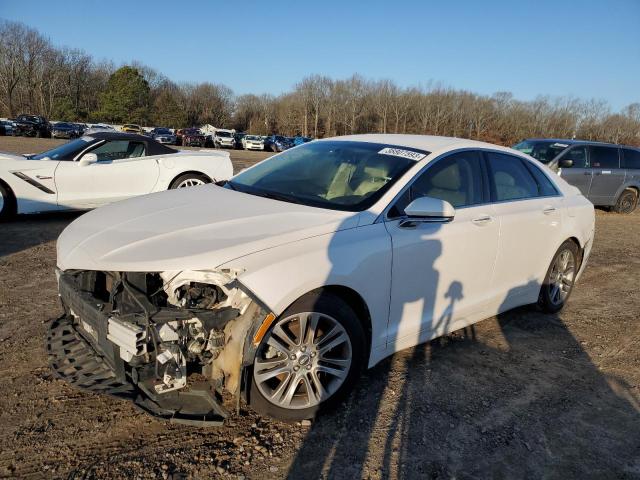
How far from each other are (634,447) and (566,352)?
1.35m

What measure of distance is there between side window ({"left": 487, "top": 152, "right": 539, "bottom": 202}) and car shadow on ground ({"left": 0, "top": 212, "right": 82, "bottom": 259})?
18.5ft

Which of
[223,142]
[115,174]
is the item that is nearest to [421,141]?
[115,174]

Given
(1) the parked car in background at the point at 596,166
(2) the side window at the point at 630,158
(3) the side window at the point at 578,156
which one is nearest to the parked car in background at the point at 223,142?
(1) the parked car in background at the point at 596,166

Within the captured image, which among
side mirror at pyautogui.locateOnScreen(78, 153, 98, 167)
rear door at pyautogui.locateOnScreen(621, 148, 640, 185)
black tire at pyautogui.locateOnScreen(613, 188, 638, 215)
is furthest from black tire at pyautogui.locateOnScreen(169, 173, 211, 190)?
black tire at pyautogui.locateOnScreen(613, 188, 638, 215)

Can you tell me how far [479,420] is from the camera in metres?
3.11

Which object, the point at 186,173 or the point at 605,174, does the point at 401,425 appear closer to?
the point at 186,173

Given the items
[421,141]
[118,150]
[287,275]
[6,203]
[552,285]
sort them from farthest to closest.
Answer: [118,150]
[6,203]
[552,285]
[421,141]
[287,275]

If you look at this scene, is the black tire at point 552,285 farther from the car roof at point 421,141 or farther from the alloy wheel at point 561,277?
the car roof at point 421,141

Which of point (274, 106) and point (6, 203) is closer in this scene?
point (6, 203)

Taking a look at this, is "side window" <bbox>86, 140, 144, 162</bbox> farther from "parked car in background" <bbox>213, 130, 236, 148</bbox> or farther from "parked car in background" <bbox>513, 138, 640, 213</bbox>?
"parked car in background" <bbox>213, 130, 236, 148</bbox>

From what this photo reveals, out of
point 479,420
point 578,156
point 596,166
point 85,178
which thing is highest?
point 578,156

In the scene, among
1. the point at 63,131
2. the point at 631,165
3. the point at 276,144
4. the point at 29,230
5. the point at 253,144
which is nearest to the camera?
the point at 29,230

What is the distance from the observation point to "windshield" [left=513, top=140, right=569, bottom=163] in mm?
11461

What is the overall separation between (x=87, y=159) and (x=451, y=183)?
20.5 feet
